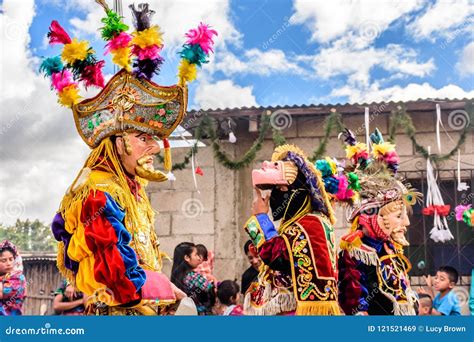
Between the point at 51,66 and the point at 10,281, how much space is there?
8.80 feet

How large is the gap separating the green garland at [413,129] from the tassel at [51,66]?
470cm

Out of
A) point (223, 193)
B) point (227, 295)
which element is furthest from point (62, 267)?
point (223, 193)

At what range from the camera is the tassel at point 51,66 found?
407 centimetres

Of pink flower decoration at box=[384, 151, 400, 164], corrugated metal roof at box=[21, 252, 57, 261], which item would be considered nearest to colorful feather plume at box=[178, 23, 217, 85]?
pink flower decoration at box=[384, 151, 400, 164]

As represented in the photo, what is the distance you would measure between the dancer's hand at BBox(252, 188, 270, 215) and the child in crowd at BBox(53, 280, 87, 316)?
1.97 meters

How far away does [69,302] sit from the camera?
5.61 m

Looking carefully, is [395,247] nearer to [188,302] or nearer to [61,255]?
[188,302]

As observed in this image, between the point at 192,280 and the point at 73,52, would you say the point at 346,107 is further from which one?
the point at 73,52

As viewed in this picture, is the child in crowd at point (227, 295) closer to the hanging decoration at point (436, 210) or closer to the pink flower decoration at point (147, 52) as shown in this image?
the hanging decoration at point (436, 210)

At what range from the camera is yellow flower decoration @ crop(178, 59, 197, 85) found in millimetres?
3848

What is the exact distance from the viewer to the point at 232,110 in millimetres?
8086

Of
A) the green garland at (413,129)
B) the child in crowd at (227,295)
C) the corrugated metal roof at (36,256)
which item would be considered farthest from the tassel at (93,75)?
the green garland at (413,129)

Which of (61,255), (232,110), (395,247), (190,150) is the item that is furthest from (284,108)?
(61,255)

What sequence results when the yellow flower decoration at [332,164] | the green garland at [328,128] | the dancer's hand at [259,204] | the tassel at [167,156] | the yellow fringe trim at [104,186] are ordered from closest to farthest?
the yellow fringe trim at [104,186] < the tassel at [167,156] < the dancer's hand at [259,204] < the yellow flower decoration at [332,164] < the green garland at [328,128]
